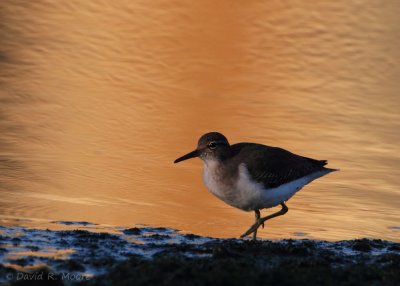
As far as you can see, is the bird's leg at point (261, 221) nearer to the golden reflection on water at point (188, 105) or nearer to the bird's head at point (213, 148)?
the golden reflection on water at point (188, 105)

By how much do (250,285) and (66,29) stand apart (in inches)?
464

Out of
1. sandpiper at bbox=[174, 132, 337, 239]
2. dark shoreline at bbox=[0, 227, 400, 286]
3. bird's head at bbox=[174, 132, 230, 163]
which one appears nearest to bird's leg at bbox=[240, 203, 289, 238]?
sandpiper at bbox=[174, 132, 337, 239]

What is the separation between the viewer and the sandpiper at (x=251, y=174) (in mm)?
10195

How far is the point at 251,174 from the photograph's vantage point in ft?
34.0

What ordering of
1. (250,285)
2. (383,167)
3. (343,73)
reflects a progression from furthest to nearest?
(343,73) → (383,167) → (250,285)

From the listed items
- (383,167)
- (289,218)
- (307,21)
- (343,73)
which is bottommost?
(289,218)

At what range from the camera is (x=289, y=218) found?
11094mm

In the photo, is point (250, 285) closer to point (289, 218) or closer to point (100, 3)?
point (289, 218)

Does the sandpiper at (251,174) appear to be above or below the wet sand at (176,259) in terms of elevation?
above

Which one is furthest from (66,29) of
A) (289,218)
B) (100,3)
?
(289,218)

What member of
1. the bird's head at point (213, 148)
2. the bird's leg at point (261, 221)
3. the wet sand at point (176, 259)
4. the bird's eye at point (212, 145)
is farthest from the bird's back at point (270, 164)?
the wet sand at point (176, 259)

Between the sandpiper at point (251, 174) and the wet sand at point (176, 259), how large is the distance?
665 millimetres

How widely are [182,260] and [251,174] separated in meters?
2.57

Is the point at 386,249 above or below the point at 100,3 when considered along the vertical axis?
below
